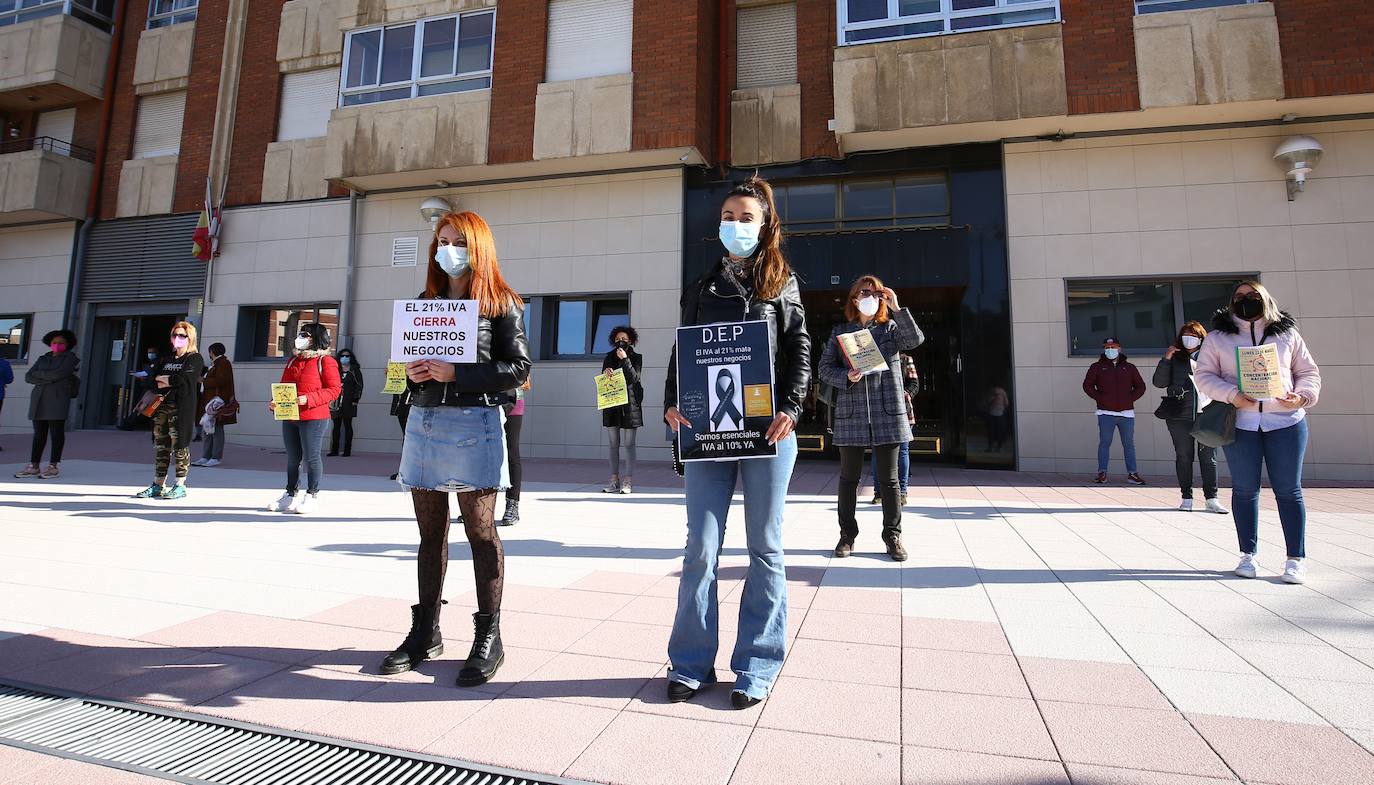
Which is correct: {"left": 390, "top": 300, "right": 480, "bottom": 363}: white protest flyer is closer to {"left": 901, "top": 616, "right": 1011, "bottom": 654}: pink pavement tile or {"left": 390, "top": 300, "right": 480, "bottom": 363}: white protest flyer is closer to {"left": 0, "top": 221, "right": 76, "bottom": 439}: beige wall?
{"left": 901, "top": 616, "right": 1011, "bottom": 654}: pink pavement tile

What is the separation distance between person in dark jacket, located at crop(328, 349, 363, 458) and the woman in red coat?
18.8ft

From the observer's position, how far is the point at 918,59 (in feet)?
33.6

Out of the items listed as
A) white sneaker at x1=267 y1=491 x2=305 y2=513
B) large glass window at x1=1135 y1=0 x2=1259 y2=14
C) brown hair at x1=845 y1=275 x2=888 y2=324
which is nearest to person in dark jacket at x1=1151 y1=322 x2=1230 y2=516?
brown hair at x1=845 y1=275 x2=888 y2=324

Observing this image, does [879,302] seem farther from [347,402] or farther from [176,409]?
[347,402]

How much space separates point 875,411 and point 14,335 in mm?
21341

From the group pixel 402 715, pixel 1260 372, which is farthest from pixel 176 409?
pixel 1260 372

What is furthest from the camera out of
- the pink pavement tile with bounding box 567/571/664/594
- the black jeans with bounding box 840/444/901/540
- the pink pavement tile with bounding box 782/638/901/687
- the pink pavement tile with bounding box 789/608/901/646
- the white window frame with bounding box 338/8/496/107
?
the white window frame with bounding box 338/8/496/107

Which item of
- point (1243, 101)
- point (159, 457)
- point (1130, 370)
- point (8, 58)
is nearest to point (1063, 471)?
point (1130, 370)

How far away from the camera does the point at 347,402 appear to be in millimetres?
12289

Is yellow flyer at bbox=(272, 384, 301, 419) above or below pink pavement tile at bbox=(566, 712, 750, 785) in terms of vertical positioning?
above

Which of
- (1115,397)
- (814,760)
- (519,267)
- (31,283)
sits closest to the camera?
(814,760)

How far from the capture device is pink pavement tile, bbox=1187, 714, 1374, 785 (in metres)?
1.81

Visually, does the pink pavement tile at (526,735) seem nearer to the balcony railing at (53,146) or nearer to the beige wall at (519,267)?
the beige wall at (519,267)

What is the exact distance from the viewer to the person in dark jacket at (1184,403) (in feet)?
22.3
